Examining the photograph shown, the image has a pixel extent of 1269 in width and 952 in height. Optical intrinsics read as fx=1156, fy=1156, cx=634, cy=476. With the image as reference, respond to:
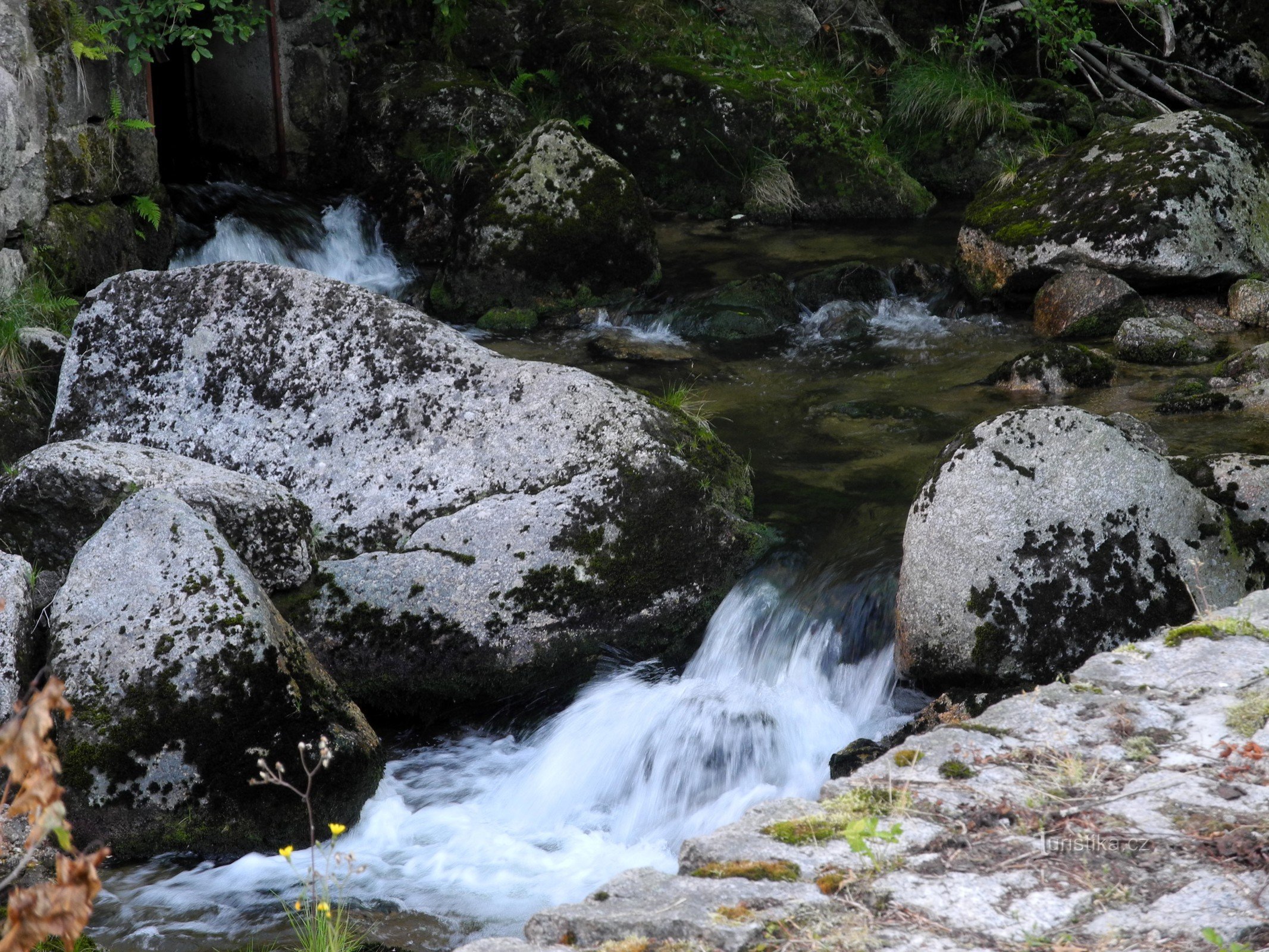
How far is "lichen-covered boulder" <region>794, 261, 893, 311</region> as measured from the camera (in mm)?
10164

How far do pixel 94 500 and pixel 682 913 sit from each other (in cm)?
376

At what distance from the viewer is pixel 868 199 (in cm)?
1248

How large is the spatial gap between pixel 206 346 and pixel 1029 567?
412 centimetres

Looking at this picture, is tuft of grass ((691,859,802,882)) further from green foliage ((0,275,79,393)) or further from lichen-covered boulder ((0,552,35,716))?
green foliage ((0,275,79,393))

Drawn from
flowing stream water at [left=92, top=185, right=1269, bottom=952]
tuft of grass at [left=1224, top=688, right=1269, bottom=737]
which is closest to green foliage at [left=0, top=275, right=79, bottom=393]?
flowing stream water at [left=92, top=185, right=1269, bottom=952]

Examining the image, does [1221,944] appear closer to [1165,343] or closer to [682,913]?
[682,913]

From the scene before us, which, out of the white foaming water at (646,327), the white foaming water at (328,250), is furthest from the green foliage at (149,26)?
the white foaming water at (646,327)

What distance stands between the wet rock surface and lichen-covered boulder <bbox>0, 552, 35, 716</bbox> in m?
2.94

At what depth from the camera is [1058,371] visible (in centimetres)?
798

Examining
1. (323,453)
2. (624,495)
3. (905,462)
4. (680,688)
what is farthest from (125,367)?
(905,462)

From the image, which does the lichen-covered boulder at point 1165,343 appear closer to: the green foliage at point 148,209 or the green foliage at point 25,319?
the green foliage at point 25,319

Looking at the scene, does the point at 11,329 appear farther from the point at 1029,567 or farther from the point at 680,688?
the point at 1029,567

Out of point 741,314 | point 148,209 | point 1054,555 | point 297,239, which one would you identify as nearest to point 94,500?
point 1054,555

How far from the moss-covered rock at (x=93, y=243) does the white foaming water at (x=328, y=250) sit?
60 cm
